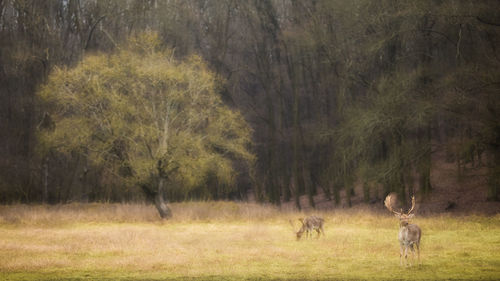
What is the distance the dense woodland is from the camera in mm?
26016

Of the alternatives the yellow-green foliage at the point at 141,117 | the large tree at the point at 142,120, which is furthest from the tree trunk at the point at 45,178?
the yellow-green foliage at the point at 141,117

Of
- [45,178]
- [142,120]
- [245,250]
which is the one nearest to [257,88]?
[45,178]

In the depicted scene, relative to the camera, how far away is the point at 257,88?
49.5 m

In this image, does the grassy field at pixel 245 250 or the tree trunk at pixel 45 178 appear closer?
the grassy field at pixel 245 250

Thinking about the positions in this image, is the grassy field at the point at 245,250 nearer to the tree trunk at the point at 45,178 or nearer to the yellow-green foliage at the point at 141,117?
the yellow-green foliage at the point at 141,117

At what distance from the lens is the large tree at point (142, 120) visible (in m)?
27.6

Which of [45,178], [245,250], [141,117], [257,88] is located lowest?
[45,178]

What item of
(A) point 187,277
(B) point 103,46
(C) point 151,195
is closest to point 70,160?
(B) point 103,46

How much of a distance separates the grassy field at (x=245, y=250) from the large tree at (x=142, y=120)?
2.83 metres

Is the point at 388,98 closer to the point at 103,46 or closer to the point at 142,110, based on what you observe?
the point at 142,110

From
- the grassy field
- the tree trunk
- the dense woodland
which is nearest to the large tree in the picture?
the dense woodland

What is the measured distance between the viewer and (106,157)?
29906 mm

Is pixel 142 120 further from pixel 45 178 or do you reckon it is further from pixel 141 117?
pixel 45 178

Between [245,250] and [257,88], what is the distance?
A: 34574mm
